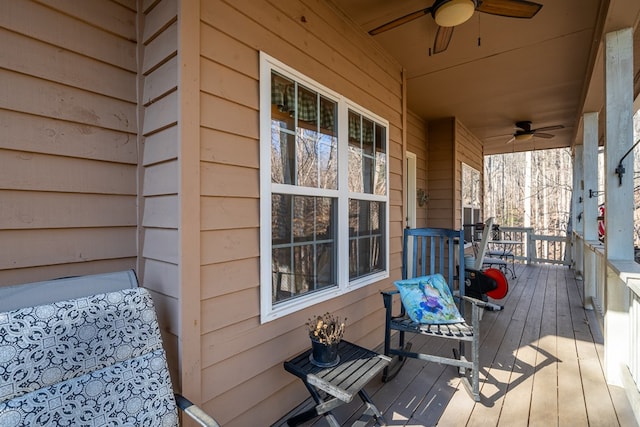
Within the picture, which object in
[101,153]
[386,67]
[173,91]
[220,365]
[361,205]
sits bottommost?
[220,365]

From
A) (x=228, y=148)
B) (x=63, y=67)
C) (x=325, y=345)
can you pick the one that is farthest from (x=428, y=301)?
(x=63, y=67)

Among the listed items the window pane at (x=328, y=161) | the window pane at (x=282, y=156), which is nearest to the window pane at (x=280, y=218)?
the window pane at (x=282, y=156)

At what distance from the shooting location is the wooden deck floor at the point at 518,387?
189 centimetres

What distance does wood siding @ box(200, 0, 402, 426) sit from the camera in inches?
59.5

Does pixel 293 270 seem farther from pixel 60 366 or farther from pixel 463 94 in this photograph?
pixel 463 94

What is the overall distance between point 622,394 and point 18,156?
3.73 metres

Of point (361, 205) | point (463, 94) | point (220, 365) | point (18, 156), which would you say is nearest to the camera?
point (18, 156)

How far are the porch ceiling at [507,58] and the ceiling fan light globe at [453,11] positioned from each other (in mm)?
332

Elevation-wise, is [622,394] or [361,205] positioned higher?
[361,205]

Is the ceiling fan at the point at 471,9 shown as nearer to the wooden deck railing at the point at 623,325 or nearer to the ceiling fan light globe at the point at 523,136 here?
the wooden deck railing at the point at 623,325

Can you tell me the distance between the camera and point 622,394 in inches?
83.0

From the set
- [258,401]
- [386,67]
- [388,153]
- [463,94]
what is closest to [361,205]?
[388,153]

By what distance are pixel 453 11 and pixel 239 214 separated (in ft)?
6.33

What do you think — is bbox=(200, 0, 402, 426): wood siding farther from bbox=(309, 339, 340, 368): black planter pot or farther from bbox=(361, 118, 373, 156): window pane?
bbox=(361, 118, 373, 156): window pane
